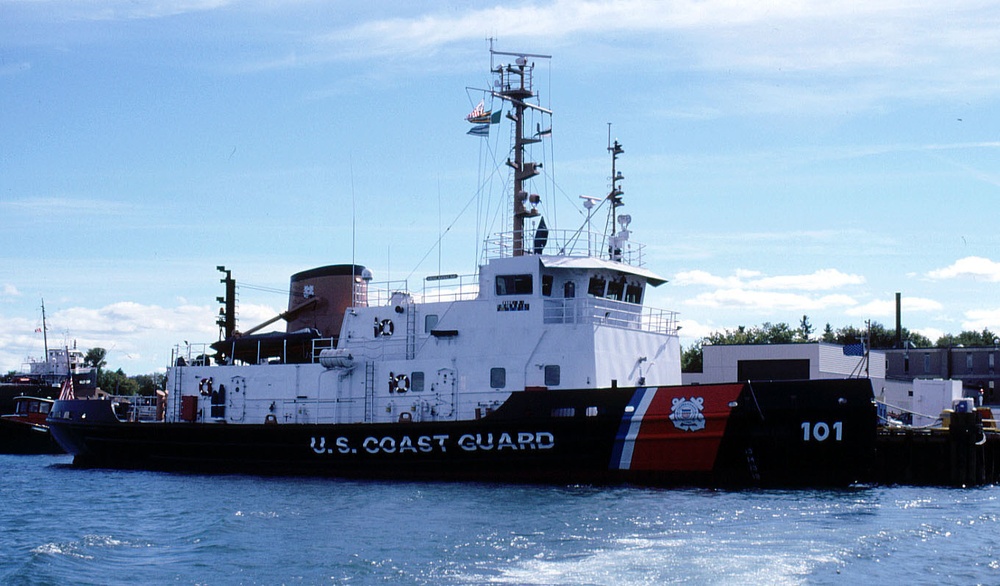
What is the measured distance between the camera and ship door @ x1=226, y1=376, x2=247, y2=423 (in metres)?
24.7

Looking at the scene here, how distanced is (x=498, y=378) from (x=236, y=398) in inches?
283

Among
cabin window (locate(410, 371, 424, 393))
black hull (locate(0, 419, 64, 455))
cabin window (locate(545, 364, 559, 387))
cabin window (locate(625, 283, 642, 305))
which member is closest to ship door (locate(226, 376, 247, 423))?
cabin window (locate(410, 371, 424, 393))

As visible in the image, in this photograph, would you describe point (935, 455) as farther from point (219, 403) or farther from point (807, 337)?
point (807, 337)

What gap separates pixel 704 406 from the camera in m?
18.9

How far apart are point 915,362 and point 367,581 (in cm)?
4691

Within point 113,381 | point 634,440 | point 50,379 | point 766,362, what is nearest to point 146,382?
point 113,381

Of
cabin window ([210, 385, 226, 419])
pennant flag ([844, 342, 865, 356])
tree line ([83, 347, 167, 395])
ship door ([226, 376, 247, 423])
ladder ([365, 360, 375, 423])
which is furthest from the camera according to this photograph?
tree line ([83, 347, 167, 395])

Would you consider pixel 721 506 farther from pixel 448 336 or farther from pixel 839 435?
pixel 448 336

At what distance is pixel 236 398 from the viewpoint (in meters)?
24.8

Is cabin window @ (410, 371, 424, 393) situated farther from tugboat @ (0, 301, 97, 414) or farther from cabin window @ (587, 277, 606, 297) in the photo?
tugboat @ (0, 301, 97, 414)

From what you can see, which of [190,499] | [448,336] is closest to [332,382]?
[448,336]

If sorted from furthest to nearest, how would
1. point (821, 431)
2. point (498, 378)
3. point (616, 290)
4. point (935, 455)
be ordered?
point (616, 290), point (935, 455), point (498, 378), point (821, 431)

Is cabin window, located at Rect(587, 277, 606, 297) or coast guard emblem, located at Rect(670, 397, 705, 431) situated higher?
cabin window, located at Rect(587, 277, 606, 297)

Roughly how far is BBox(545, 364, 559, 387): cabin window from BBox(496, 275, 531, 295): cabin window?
1.72 meters
